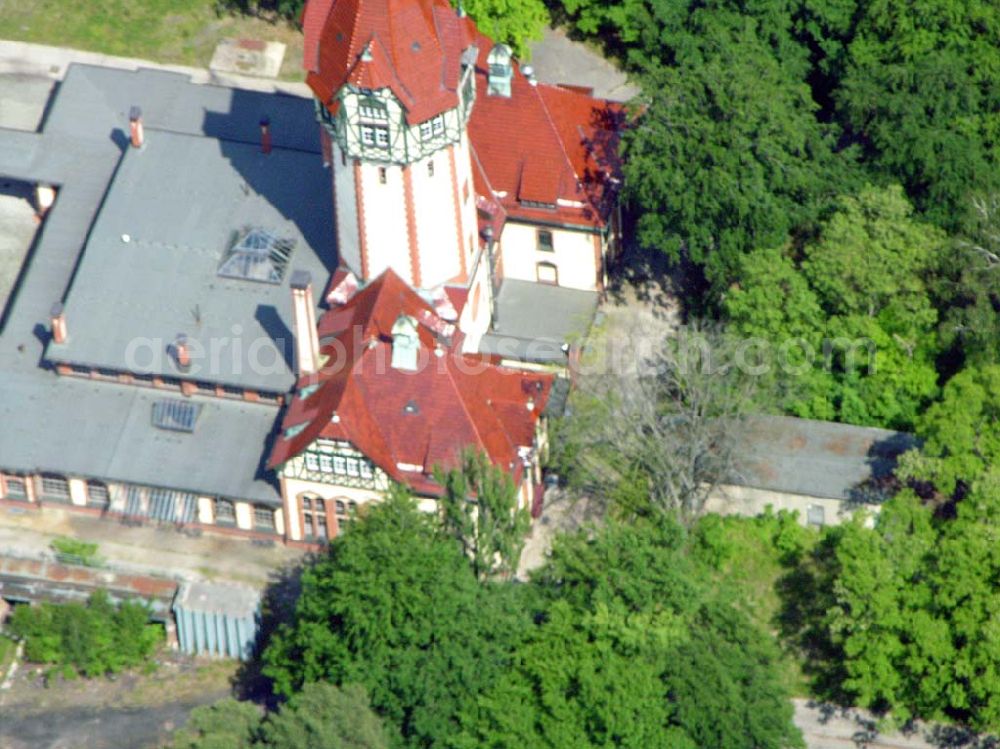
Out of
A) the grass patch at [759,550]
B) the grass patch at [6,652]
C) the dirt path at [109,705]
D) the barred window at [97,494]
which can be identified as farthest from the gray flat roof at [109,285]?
the grass patch at [759,550]

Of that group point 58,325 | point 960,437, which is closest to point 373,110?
point 58,325

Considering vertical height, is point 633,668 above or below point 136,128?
below

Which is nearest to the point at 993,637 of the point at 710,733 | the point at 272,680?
the point at 710,733

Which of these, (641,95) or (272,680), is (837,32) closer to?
(641,95)

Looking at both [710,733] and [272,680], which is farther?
[272,680]

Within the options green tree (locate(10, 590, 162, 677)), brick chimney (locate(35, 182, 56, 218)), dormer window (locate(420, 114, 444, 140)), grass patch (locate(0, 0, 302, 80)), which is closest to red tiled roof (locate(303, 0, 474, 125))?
dormer window (locate(420, 114, 444, 140))

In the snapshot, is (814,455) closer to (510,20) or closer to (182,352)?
(182,352)
